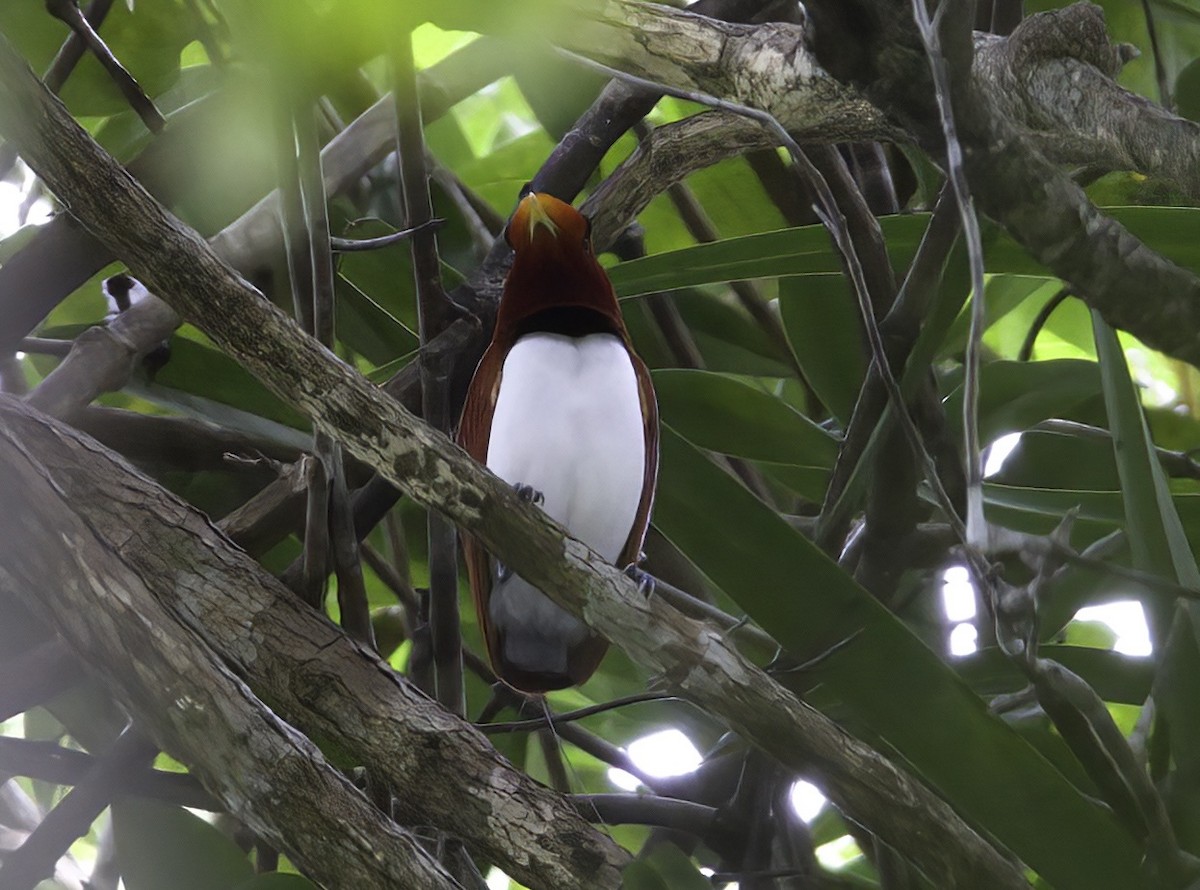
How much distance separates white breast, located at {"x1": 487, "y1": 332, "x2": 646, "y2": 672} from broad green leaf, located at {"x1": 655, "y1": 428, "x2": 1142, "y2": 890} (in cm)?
34

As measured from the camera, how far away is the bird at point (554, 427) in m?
1.40

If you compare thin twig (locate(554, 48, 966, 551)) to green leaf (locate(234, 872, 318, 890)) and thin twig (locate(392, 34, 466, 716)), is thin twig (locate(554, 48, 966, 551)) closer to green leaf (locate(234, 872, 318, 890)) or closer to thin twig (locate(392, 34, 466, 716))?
thin twig (locate(392, 34, 466, 716))

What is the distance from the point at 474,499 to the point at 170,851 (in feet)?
1.88

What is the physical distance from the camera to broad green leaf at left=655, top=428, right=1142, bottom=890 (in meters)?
0.96

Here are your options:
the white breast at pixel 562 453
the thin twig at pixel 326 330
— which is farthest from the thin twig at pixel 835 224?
the white breast at pixel 562 453

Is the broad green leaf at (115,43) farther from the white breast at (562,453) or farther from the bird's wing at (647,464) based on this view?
the bird's wing at (647,464)

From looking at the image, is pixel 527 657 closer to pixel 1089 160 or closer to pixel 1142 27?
pixel 1089 160

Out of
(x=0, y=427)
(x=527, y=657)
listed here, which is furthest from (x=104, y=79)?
(x=527, y=657)

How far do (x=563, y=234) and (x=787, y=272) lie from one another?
10.9 inches

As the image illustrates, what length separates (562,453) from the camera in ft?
4.72

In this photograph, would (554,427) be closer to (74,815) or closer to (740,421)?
(740,421)

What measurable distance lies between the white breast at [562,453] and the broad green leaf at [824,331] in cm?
20

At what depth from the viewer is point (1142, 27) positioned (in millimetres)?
1589

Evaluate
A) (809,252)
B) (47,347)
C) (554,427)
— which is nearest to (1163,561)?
(809,252)
